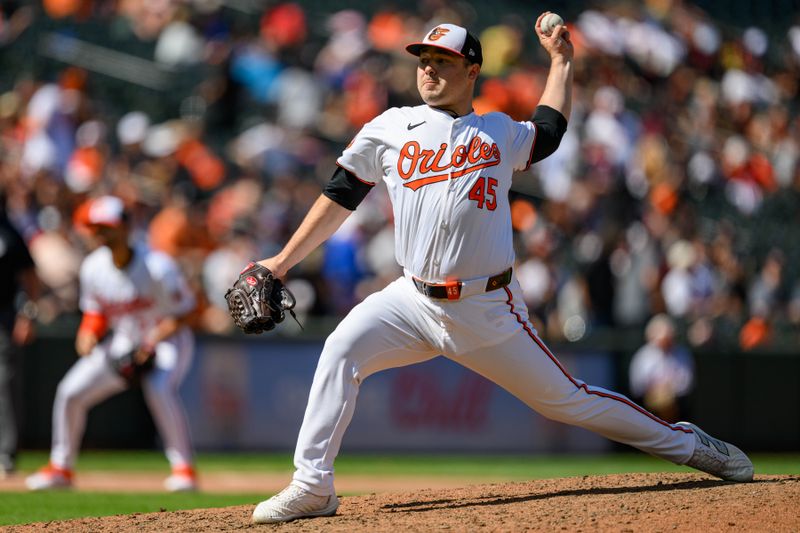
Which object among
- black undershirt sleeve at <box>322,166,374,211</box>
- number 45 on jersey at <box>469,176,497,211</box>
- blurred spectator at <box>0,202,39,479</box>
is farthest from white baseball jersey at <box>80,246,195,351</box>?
number 45 on jersey at <box>469,176,497,211</box>

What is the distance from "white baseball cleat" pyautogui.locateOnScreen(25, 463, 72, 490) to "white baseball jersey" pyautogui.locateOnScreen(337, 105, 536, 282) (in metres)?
4.43

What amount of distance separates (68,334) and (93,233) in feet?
11.9

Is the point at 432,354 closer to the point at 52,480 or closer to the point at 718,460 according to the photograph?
the point at 718,460

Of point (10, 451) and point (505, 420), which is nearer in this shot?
point (10, 451)

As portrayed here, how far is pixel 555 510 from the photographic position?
548cm

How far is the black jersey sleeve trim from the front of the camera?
574 centimetres

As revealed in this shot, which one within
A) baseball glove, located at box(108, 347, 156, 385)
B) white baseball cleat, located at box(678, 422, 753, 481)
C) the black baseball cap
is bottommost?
white baseball cleat, located at box(678, 422, 753, 481)

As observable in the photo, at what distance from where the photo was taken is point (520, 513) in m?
5.46

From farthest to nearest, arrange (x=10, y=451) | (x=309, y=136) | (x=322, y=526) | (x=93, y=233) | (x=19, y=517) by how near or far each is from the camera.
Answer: (x=309, y=136), (x=10, y=451), (x=93, y=233), (x=19, y=517), (x=322, y=526)

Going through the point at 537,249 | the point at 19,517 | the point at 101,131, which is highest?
the point at 101,131

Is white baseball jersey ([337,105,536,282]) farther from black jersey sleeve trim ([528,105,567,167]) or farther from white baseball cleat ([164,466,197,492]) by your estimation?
white baseball cleat ([164,466,197,492])

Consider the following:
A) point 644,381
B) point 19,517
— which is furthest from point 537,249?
point 19,517

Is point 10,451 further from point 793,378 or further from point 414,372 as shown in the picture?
point 793,378

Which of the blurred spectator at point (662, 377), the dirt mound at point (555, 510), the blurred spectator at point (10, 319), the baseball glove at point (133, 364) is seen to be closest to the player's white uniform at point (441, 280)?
the dirt mound at point (555, 510)
